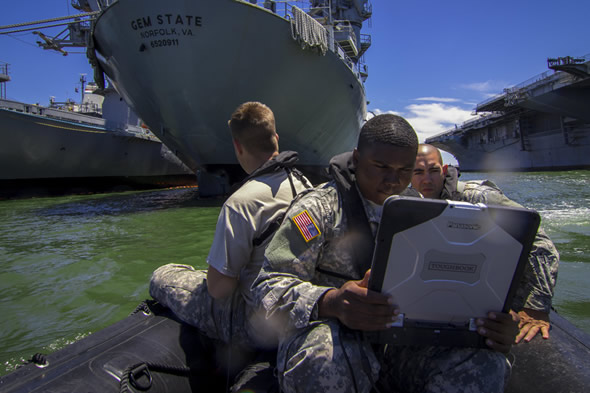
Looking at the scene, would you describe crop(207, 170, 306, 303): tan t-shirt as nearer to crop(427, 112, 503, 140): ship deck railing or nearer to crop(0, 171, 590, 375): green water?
crop(0, 171, 590, 375): green water

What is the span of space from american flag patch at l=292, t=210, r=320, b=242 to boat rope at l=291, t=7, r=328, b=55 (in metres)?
10.4

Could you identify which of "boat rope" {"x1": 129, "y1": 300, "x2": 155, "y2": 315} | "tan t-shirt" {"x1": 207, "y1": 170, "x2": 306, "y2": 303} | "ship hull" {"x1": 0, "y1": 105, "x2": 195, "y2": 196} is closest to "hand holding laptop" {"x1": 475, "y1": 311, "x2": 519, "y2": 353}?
"tan t-shirt" {"x1": 207, "y1": 170, "x2": 306, "y2": 303}

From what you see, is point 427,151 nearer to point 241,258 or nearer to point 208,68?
point 241,258

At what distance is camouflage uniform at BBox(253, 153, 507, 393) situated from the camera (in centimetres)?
123

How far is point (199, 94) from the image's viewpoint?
37.0 feet

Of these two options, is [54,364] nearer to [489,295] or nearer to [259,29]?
[489,295]

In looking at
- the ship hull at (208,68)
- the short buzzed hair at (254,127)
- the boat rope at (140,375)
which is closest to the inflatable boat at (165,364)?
the boat rope at (140,375)

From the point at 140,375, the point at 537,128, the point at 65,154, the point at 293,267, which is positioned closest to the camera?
the point at 293,267

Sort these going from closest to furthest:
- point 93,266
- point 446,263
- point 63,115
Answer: point 446,263, point 93,266, point 63,115

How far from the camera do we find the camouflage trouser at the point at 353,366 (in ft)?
3.99

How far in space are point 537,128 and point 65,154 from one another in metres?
36.8

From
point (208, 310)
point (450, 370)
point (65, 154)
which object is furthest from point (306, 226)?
point (65, 154)

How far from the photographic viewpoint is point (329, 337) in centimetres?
127

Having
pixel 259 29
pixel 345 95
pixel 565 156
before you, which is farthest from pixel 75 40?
pixel 565 156
